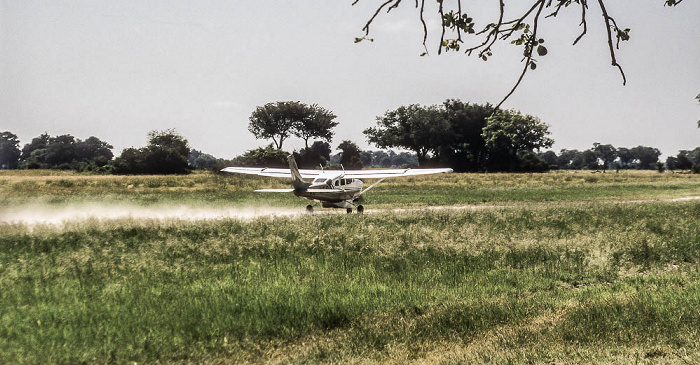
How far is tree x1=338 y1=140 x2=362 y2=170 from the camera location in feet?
376

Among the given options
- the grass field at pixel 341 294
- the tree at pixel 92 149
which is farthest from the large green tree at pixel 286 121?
the grass field at pixel 341 294

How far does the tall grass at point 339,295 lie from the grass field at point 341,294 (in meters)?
0.04

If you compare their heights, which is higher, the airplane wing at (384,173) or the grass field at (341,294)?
the airplane wing at (384,173)

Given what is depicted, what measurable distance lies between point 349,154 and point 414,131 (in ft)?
54.7

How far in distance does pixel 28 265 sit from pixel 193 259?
3874 mm

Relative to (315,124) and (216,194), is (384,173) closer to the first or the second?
(216,194)

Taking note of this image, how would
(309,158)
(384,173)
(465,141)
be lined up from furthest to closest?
1. (465,141)
2. (309,158)
3. (384,173)

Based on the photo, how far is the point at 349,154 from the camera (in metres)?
118

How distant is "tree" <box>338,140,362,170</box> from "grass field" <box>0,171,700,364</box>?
95.6m

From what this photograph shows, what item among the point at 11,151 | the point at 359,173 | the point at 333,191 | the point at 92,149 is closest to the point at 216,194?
the point at 359,173

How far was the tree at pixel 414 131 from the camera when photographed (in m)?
114

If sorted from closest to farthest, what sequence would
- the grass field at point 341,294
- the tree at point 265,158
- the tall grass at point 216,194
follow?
the grass field at point 341,294 < the tall grass at point 216,194 < the tree at point 265,158

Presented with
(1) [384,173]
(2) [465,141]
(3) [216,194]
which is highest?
(2) [465,141]

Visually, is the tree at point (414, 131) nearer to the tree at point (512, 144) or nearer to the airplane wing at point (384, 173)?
the tree at point (512, 144)
